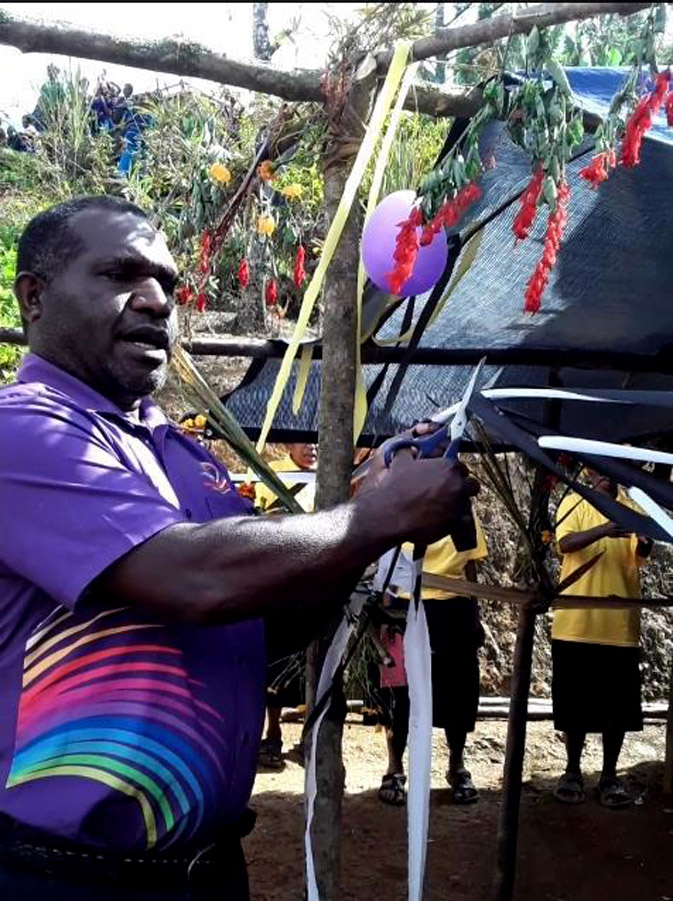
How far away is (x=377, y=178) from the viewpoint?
2.41m

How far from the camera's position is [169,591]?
1510mm

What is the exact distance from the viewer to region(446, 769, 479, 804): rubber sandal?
577 cm

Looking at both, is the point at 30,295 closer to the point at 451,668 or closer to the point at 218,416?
the point at 218,416

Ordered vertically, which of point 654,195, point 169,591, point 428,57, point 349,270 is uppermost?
point 428,57

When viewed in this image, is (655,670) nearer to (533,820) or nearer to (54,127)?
(533,820)

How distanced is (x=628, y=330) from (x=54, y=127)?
7.87 metres

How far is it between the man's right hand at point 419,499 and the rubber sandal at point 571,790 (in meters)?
4.57

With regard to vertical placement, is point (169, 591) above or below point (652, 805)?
above

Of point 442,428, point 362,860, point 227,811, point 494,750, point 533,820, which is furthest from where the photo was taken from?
point 494,750

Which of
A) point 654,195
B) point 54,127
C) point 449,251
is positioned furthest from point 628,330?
point 54,127

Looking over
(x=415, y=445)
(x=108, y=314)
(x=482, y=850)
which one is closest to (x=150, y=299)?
(x=108, y=314)

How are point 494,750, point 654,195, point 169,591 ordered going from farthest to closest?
point 494,750, point 654,195, point 169,591

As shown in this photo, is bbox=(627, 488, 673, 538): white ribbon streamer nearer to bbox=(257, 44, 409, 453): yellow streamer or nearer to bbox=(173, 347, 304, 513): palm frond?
bbox=(257, 44, 409, 453): yellow streamer

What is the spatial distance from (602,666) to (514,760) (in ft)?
5.99
